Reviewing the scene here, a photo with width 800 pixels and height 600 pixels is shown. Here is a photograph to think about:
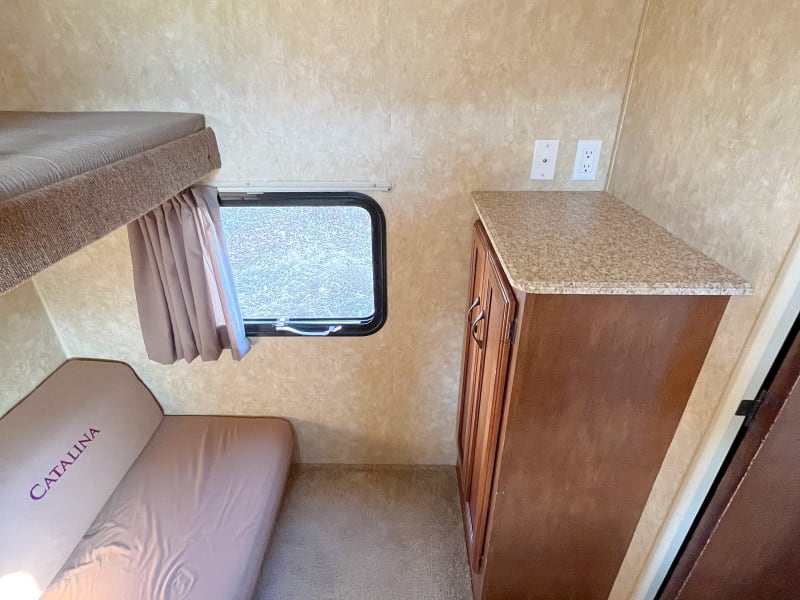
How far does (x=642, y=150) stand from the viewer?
1239 millimetres

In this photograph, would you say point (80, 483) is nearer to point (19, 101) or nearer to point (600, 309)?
point (19, 101)

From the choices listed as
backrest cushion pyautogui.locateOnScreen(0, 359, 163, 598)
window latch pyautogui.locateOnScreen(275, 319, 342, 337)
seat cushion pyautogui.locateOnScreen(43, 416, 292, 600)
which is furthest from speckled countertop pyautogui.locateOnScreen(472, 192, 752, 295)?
backrest cushion pyautogui.locateOnScreen(0, 359, 163, 598)

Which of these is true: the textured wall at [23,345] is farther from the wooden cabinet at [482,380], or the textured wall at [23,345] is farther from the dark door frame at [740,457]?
the dark door frame at [740,457]

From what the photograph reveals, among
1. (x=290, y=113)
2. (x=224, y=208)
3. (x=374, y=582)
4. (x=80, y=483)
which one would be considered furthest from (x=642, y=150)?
(x=80, y=483)

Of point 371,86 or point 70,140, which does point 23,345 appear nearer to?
point 70,140

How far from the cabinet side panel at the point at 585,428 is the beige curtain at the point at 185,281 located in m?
1.08

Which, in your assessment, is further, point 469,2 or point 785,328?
point 469,2

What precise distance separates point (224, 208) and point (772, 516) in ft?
5.95

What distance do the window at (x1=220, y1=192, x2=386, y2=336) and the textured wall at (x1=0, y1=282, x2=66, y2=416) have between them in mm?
773

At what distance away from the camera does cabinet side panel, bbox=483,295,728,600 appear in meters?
0.93

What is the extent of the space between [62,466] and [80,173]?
1128 millimetres

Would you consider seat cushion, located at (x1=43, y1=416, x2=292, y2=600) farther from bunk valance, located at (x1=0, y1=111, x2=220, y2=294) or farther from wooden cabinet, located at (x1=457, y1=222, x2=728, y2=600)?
bunk valance, located at (x1=0, y1=111, x2=220, y2=294)

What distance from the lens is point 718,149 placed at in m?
0.95

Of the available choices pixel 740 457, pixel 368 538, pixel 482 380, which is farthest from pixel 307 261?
pixel 740 457
